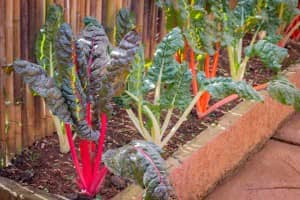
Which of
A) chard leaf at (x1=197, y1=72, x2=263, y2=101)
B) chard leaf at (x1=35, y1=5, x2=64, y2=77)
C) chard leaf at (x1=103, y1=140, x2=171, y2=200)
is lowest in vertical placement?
chard leaf at (x1=103, y1=140, x2=171, y2=200)

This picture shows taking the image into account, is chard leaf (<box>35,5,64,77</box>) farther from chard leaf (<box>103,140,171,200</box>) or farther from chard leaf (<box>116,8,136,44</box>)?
chard leaf (<box>103,140,171,200</box>)

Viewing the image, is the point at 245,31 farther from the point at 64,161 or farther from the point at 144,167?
the point at 144,167

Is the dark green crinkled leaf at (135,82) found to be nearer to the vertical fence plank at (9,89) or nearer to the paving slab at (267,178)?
the vertical fence plank at (9,89)

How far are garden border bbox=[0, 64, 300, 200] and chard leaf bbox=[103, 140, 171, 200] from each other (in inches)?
9.4

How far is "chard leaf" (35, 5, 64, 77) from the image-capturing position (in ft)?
7.18

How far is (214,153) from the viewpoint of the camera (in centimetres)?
268

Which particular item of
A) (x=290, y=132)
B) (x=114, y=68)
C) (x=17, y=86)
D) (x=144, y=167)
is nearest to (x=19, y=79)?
(x=17, y=86)

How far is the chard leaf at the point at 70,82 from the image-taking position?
195 cm

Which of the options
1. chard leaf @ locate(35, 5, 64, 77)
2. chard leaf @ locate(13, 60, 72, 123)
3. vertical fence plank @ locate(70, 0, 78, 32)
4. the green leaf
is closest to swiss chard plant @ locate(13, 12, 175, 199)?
chard leaf @ locate(13, 60, 72, 123)

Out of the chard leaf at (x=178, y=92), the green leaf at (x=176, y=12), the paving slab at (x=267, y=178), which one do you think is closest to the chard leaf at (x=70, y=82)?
the chard leaf at (x=178, y=92)

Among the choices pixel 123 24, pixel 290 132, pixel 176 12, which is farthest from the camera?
pixel 290 132

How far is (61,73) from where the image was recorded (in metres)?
1.97

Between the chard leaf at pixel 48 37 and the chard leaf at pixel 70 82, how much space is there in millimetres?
228

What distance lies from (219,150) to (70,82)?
0.96m
